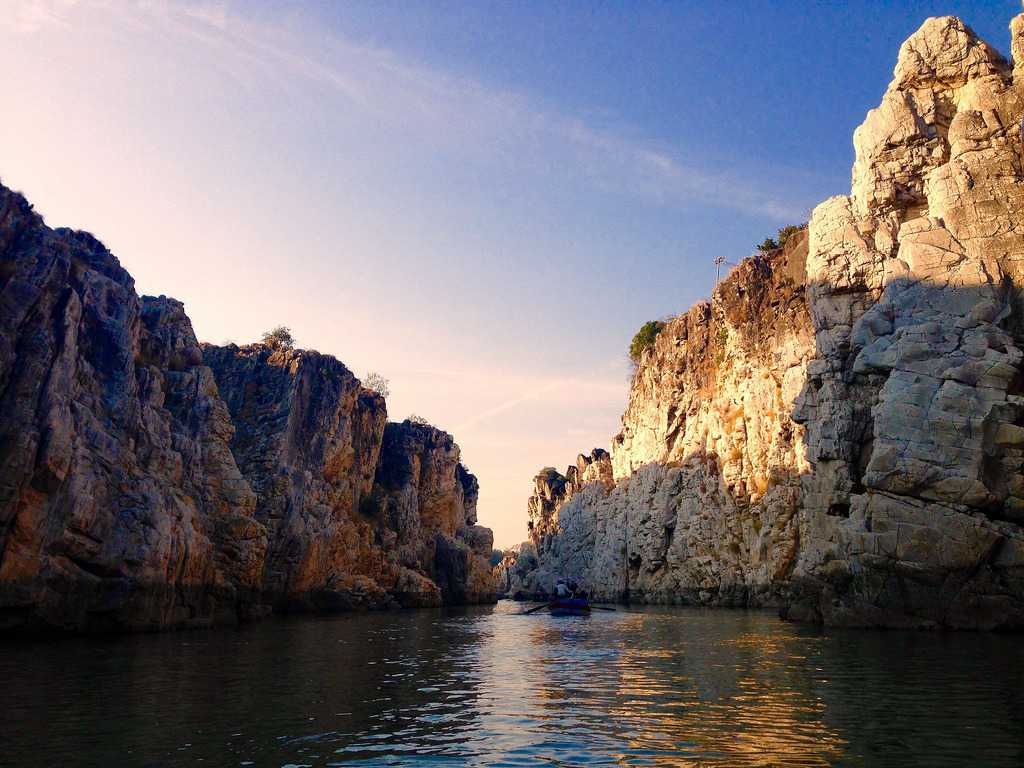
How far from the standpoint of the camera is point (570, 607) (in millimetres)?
48188

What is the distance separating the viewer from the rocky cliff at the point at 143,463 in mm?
25141

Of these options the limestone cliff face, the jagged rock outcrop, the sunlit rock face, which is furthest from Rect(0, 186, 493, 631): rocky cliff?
the sunlit rock face

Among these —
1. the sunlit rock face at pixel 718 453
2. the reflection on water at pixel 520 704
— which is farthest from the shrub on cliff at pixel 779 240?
the reflection on water at pixel 520 704

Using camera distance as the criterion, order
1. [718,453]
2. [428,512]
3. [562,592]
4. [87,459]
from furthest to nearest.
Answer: [428,512], [718,453], [562,592], [87,459]

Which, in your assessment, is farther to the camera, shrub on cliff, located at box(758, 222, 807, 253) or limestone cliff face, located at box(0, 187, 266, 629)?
shrub on cliff, located at box(758, 222, 807, 253)

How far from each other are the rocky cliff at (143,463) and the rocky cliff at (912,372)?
2734 cm

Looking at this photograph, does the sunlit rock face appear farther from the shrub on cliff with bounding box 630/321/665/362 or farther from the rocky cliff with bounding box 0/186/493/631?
the rocky cliff with bounding box 0/186/493/631

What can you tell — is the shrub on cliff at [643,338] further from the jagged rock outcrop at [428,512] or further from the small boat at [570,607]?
the small boat at [570,607]

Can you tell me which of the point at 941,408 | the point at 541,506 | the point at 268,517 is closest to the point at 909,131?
the point at 941,408

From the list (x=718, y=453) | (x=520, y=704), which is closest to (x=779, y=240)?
(x=718, y=453)

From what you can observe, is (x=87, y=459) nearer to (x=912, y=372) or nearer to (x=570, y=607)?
(x=570, y=607)

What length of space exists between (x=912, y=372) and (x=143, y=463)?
1227 inches

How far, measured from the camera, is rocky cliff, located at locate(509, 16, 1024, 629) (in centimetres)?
2755

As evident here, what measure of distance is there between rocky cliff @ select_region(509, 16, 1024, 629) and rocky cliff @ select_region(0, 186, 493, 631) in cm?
2734
